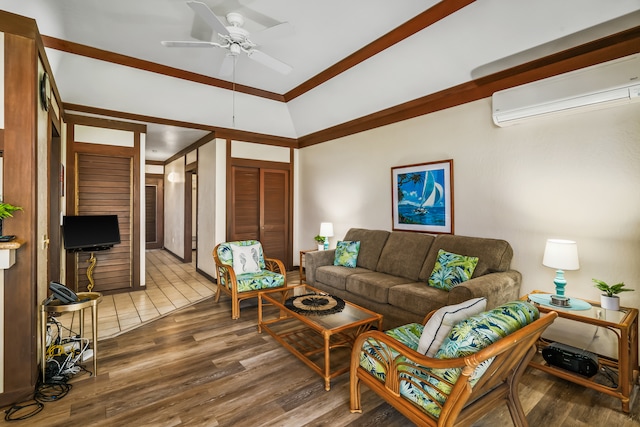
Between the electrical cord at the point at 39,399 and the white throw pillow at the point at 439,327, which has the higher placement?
the white throw pillow at the point at 439,327

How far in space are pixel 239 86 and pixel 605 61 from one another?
4.27m

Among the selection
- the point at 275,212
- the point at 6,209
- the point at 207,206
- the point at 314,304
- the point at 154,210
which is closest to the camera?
the point at 6,209

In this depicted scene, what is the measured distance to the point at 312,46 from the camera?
A: 3578mm

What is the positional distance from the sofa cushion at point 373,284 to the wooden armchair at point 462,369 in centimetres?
149

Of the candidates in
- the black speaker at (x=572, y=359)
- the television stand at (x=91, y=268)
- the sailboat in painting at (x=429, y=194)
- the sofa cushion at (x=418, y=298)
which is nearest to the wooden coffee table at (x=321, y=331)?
the sofa cushion at (x=418, y=298)

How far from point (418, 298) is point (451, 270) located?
1.64 ft

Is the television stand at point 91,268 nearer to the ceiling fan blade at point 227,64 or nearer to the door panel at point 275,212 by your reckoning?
the door panel at point 275,212

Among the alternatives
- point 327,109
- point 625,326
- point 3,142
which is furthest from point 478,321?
point 327,109

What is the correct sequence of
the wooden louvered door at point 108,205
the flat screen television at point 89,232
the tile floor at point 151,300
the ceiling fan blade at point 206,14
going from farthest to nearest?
the wooden louvered door at point 108,205, the flat screen television at point 89,232, the tile floor at point 151,300, the ceiling fan blade at point 206,14

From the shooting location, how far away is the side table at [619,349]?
7.01ft

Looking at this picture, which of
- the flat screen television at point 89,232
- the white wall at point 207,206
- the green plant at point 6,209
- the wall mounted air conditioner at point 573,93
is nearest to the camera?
the green plant at point 6,209

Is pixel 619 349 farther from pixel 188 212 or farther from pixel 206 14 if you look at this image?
pixel 188 212

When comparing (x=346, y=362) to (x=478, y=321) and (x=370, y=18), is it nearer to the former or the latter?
(x=478, y=321)

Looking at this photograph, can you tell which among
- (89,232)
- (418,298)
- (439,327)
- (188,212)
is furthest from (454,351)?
(188,212)
